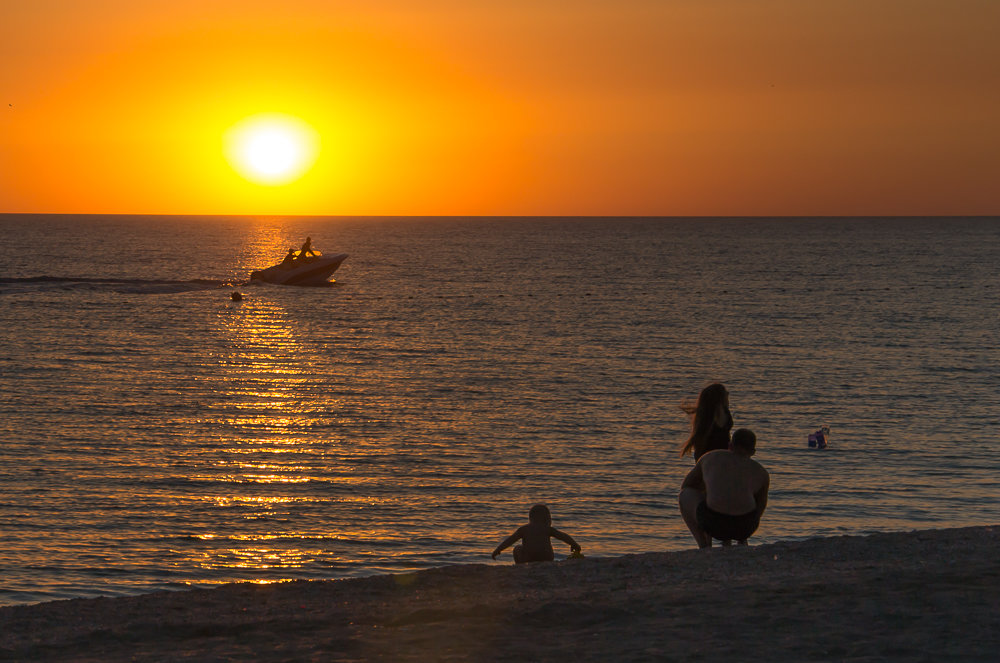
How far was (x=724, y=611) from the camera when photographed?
799 cm

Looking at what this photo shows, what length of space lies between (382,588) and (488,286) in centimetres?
8257

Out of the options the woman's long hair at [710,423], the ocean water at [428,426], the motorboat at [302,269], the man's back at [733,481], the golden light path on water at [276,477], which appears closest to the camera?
the man's back at [733,481]

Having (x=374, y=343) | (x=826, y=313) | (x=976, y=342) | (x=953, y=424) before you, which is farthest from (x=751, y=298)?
(x=953, y=424)

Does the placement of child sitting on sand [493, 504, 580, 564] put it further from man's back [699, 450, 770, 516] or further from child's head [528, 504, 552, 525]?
man's back [699, 450, 770, 516]

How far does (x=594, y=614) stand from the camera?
8109 mm

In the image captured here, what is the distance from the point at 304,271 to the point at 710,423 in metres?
76.6

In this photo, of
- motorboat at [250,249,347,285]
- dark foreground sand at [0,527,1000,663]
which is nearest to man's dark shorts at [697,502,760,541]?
dark foreground sand at [0,527,1000,663]

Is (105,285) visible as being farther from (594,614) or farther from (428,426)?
(594,614)

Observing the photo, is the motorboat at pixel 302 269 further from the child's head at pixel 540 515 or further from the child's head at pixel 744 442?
the child's head at pixel 744 442

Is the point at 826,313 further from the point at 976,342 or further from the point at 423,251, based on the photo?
the point at 423,251

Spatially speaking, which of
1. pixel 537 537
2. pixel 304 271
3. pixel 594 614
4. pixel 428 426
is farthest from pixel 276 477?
pixel 304 271

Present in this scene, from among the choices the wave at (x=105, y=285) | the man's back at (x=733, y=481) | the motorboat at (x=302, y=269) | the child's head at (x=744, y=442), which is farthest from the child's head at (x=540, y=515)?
the motorboat at (x=302, y=269)

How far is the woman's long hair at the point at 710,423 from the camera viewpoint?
34.9 feet

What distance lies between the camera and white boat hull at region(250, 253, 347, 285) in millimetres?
85188
